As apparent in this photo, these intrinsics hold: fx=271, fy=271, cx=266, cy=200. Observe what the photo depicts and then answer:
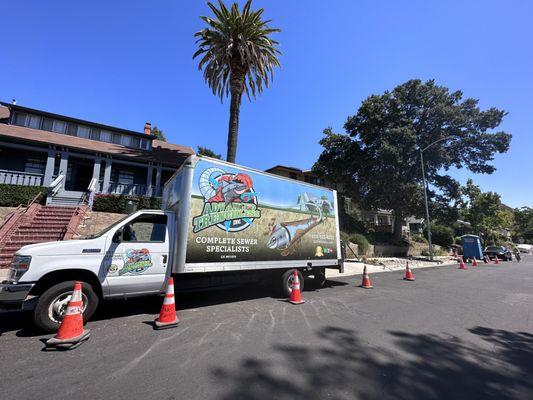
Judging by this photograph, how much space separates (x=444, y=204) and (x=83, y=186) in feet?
108

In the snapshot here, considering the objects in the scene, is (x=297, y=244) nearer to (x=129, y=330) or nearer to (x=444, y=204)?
(x=129, y=330)

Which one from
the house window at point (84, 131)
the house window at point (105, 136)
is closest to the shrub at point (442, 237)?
the house window at point (105, 136)

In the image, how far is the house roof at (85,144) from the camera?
17953 mm

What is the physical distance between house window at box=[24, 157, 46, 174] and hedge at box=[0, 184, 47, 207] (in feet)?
17.5

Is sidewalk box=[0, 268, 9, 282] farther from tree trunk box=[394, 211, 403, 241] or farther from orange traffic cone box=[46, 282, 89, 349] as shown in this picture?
tree trunk box=[394, 211, 403, 241]

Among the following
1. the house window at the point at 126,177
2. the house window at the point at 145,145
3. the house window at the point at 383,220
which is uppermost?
the house window at the point at 145,145

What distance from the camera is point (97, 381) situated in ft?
10.3

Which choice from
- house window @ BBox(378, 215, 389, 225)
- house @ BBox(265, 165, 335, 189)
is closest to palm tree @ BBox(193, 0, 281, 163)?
house @ BBox(265, 165, 335, 189)

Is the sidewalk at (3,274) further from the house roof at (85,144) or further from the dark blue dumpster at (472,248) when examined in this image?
the dark blue dumpster at (472,248)

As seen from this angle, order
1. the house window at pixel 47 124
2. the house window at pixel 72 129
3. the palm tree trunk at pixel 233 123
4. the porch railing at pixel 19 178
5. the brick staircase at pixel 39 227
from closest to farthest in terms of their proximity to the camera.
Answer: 1. the brick staircase at pixel 39 227
2. the palm tree trunk at pixel 233 123
3. the porch railing at pixel 19 178
4. the house window at pixel 47 124
5. the house window at pixel 72 129

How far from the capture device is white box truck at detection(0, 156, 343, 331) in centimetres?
462

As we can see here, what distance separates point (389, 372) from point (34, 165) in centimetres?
2501

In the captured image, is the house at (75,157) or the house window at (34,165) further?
the house window at (34,165)

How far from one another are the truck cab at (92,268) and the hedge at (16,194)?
13.7 metres
